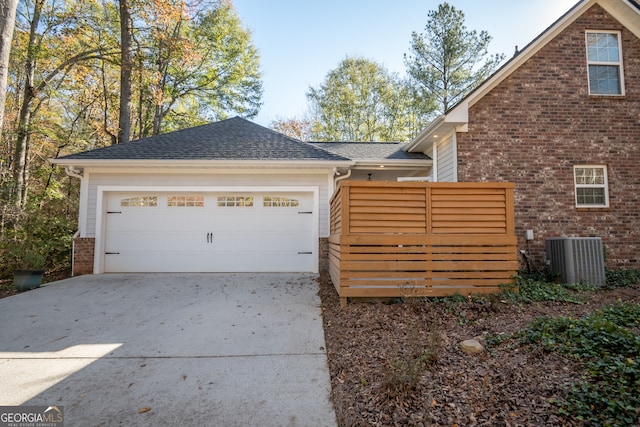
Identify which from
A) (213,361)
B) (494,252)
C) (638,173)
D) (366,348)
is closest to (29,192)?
(213,361)

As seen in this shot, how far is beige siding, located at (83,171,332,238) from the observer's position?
24.6ft

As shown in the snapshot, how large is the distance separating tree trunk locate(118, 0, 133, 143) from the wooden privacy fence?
10220mm

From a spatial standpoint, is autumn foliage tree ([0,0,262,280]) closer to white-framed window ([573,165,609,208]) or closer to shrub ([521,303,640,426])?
shrub ([521,303,640,426])

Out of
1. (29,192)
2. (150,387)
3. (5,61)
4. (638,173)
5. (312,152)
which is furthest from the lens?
(29,192)

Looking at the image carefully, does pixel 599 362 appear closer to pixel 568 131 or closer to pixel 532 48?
pixel 568 131

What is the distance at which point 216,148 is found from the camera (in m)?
7.84

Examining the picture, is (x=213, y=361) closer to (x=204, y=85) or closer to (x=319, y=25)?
(x=319, y=25)

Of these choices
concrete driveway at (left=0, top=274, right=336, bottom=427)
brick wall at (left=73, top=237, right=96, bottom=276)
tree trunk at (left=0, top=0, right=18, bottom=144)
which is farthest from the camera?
brick wall at (left=73, top=237, right=96, bottom=276)

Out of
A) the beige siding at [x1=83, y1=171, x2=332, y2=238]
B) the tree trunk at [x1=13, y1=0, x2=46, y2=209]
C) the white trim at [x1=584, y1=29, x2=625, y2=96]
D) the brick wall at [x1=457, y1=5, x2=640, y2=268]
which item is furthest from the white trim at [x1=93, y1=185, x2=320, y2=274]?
the white trim at [x1=584, y1=29, x2=625, y2=96]

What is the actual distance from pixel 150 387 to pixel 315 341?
5.48 ft

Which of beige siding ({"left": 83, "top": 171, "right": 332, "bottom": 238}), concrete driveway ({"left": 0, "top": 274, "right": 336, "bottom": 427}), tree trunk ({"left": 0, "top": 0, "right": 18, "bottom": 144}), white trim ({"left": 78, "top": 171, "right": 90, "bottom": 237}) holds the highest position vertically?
tree trunk ({"left": 0, "top": 0, "right": 18, "bottom": 144})

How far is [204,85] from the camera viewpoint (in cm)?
1630

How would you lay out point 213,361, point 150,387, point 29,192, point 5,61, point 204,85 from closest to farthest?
point 150,387 < point 213,361 < point 5,61 < point 29,192 < point 204,85

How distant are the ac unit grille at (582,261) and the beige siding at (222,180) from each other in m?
4.64
